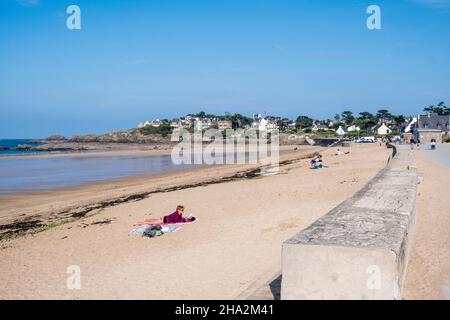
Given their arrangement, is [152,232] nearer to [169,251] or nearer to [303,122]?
[169,251]

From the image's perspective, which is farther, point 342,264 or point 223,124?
point 223,124

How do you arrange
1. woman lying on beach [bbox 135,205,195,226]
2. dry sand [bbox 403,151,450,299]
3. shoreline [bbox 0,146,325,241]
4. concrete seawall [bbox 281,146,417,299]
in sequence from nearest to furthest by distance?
1. concrete seawall [bbox 281,146,417,299]
2. dry sand [bbox 403,151,450,299]
3. woman lying on beach [bbox 135,205,195,226]
4. shoreline [bbox 0,146,325,241]

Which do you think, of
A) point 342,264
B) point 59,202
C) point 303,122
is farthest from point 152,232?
point 303,122

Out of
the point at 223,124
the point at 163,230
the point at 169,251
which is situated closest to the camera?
the point at 169,251

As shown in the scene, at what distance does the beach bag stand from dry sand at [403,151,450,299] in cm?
567

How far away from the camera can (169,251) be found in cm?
894

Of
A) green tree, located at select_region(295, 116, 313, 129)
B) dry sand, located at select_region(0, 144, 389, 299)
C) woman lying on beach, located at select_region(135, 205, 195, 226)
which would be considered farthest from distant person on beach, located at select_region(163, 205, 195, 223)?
green tree, located at select_region(295, 116, 313, 129)

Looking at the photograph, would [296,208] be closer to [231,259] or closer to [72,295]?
[231,259]

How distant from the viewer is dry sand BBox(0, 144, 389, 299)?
691cm

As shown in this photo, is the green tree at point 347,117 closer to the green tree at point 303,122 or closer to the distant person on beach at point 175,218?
the green tree at point 303,122

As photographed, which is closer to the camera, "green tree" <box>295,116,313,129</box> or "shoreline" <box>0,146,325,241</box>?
"shoreline" <box>0,146,325,241</box>

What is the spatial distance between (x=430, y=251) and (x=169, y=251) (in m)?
4.89

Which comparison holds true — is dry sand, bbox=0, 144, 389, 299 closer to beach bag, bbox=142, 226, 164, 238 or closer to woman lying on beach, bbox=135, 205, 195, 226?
beach bag, bbox=142, 226, 164, 238
